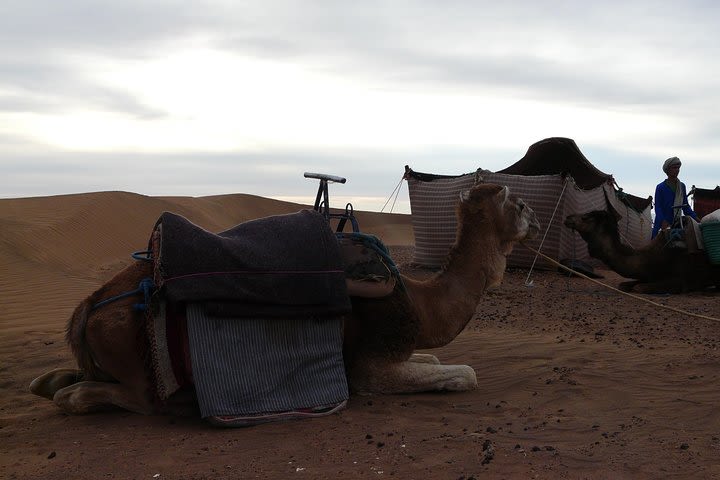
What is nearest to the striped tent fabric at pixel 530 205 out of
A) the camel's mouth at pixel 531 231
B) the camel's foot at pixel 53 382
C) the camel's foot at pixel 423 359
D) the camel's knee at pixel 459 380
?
the camel's mouth at pixel 531 231

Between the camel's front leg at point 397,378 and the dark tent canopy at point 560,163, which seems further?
the dark tent canopy at point 560,163

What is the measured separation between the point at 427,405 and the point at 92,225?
2012 centimetres

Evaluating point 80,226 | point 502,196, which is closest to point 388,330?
point 502,196

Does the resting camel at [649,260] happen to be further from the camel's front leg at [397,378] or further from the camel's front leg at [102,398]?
the camel's front leg at [102,398]

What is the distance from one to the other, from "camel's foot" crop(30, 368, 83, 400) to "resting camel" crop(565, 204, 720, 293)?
8480 mm

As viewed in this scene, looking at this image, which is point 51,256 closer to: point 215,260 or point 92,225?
point 92,225

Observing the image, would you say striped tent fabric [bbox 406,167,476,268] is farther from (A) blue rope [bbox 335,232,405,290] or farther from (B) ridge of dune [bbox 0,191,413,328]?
(A) blue rope [bbox 335,232,405,290]

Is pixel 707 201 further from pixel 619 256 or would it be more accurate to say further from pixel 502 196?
pixel 502 196

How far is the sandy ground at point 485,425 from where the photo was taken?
419 cm

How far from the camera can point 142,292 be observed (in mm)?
5094

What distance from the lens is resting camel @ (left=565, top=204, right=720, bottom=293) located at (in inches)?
475

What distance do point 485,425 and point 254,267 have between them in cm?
172

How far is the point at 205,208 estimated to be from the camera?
3972 cm

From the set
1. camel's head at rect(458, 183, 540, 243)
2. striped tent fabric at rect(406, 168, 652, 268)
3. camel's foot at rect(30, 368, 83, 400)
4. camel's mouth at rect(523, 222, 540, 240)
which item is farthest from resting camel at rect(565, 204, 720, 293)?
camel's foot at rect(30, 368, 83, 400)
